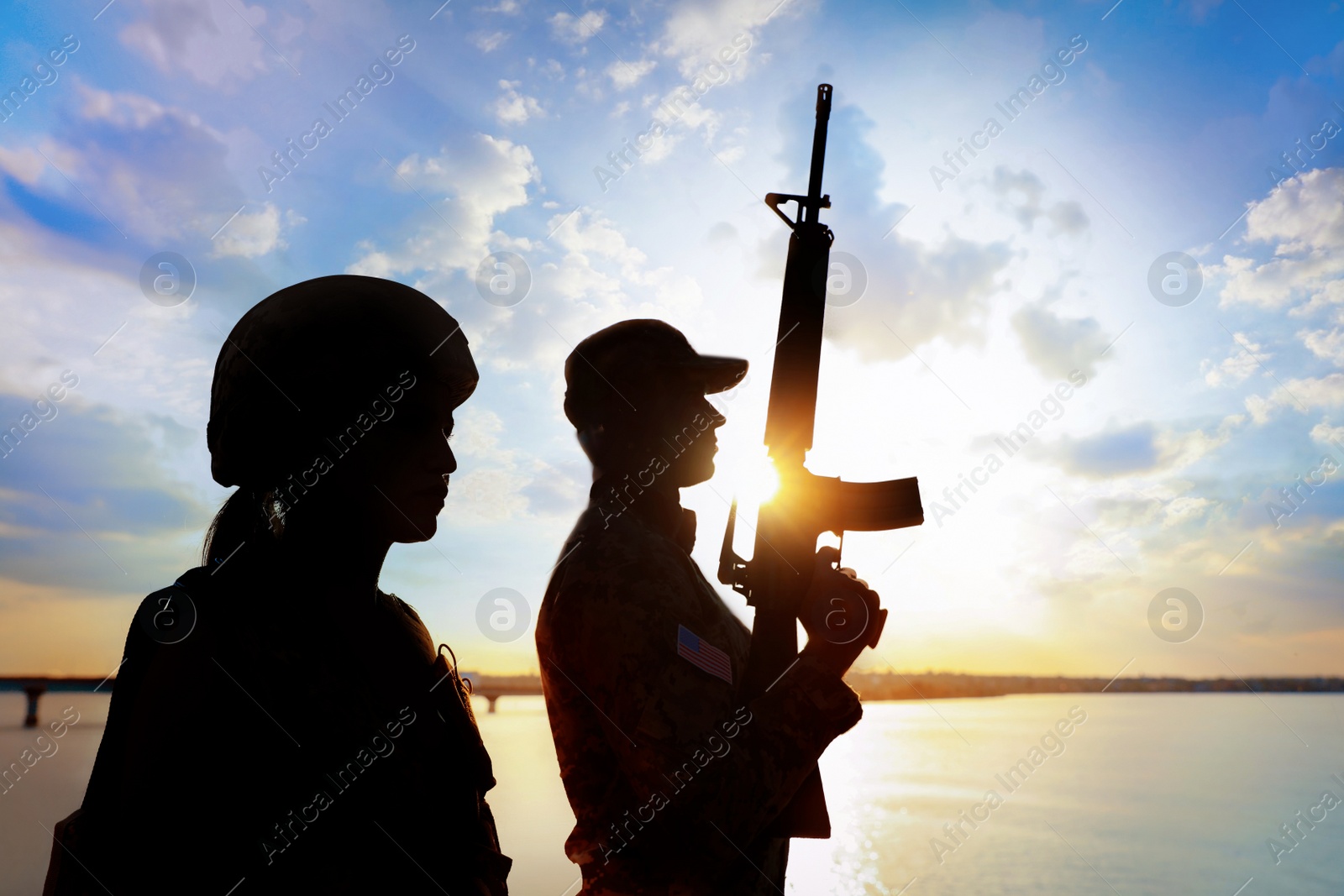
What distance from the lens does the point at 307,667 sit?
1538mm

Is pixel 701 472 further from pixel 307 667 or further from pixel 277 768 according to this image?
pixel 277 768

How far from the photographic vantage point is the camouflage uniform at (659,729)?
2.52m

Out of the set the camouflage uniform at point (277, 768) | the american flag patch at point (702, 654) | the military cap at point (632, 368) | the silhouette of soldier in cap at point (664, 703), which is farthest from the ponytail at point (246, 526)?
the military cap at point (632, 368)

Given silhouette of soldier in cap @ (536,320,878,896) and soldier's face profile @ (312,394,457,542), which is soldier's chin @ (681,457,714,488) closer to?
silhouette of soldier in cap @ (536,320,878,896)

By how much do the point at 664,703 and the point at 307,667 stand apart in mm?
1280

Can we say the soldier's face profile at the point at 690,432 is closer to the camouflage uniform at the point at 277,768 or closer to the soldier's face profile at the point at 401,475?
the soldier's face profile at the point at 401,475

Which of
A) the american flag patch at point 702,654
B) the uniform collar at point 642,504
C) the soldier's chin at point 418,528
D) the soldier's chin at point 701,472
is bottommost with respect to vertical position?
the soldier's chin at point 418,528

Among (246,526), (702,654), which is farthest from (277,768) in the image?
(702,654)

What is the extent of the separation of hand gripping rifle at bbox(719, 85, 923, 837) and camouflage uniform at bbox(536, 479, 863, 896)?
205 millimetres

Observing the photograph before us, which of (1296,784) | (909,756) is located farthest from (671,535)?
(909,756)

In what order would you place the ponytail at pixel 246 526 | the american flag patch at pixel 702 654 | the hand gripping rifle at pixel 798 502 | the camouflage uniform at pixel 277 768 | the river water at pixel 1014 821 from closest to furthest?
the camouflage uniform at pixel 277 768, the ponytail at pixel 246 526, the american flag patch at pixel 702 654, the hand gripping rifle at pixel 798 502, the river water at pixel 1014 821

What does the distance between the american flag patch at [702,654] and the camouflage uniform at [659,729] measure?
26 mm

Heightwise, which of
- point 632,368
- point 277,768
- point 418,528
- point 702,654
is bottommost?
point 277,768

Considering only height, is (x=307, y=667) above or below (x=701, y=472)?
below
